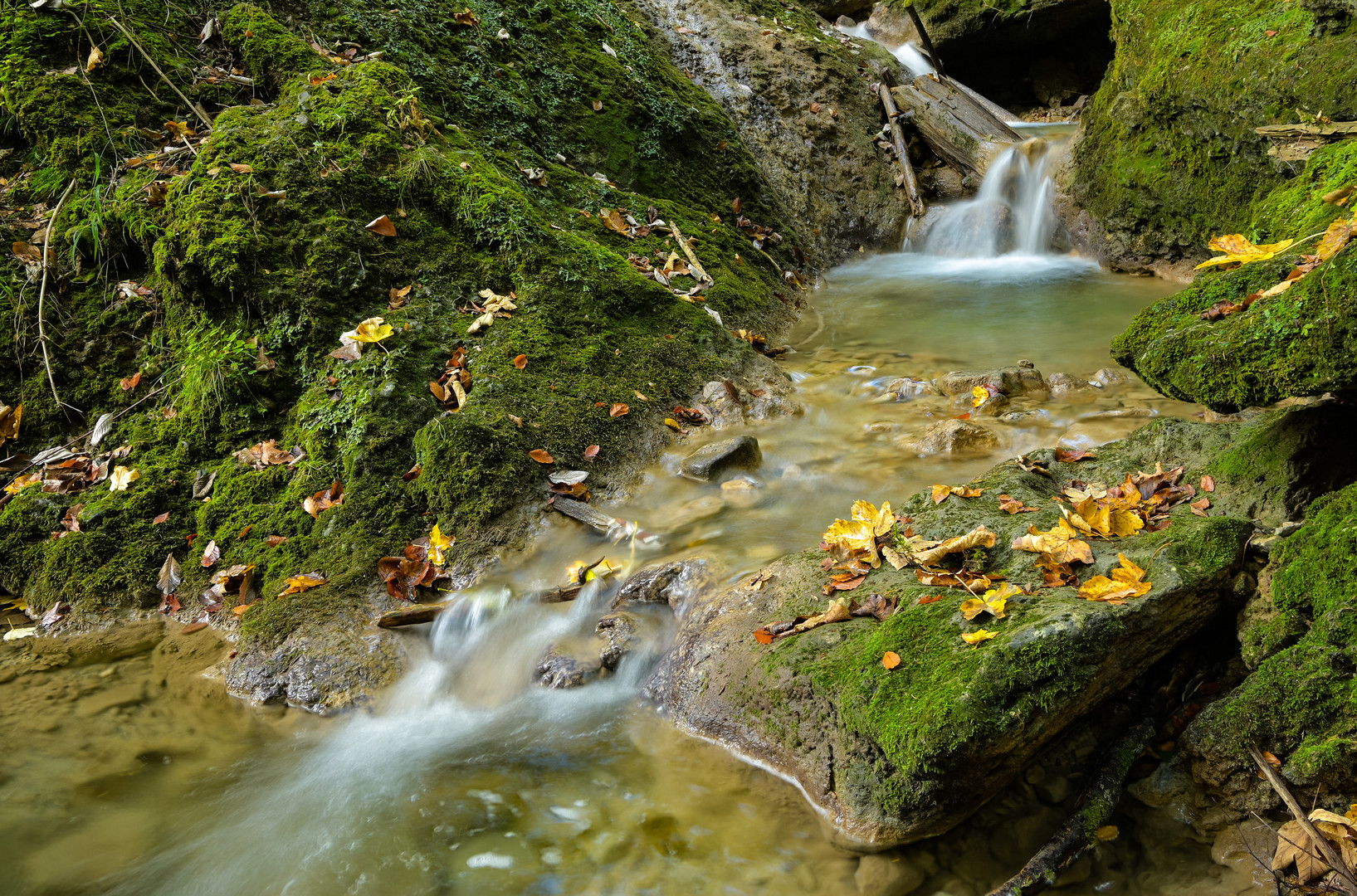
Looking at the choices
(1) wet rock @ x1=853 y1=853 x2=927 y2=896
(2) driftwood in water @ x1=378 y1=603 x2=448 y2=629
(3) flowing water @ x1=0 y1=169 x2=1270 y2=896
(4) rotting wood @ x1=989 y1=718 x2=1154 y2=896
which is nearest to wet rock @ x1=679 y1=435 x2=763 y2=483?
(3) flowing water @ x1=0 y1=169 x2=1270 y2=896

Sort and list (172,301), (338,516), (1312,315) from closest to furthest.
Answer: (1312,315), (338,516), (172,301)

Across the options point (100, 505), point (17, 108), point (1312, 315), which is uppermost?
point (17, 108)

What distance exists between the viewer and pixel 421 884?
8.05ft

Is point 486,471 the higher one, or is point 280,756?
point 486,471

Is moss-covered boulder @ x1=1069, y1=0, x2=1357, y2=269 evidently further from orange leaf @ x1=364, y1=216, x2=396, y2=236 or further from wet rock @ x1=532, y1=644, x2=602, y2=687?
orange leaf @ x1=364, y1=216, x2=396, y2=236

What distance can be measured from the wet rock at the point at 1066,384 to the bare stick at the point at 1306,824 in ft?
11.5

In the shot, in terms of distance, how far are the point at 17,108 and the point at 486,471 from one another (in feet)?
13.8

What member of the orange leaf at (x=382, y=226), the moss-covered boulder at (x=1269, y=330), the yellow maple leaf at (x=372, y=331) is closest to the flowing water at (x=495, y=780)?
the moss-covered boulder at (x=1269, y=330)

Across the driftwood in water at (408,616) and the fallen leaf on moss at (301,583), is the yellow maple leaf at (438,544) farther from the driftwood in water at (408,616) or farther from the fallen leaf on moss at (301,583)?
the fallen leaf on moss at (301,583)

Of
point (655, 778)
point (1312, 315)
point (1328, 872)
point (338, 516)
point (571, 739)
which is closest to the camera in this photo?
point (1328, 872)

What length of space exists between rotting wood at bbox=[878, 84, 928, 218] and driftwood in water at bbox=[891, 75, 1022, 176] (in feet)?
0.55

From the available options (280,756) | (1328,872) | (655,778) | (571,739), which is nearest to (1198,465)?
(1328,872)

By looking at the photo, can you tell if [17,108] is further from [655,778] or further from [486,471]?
[655,778]

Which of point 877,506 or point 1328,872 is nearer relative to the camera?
point 1328,872
